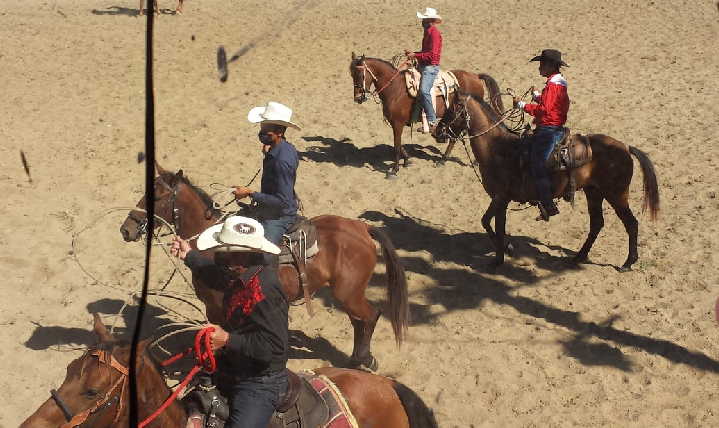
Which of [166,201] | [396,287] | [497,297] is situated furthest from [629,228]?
[166,201]

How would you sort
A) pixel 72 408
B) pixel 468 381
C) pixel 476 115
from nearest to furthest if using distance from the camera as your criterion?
pixel 72 408, pixel 468 381, pixel 476 115

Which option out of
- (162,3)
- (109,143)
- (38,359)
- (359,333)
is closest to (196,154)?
(109,143)

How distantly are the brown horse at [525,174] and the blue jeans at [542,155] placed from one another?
143 mm

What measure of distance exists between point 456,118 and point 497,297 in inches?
96.6

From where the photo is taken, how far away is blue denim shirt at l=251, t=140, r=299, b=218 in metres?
5.93

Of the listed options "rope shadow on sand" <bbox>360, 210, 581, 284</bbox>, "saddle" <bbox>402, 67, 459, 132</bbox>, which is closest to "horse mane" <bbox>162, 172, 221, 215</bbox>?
"rope shadow on sand" <bbox>360, 210, 581, 284</bbox>

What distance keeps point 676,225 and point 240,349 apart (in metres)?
7.80

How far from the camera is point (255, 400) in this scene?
3867mm

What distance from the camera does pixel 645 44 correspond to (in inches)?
645

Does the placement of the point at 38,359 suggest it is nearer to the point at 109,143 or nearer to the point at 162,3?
the point at 109,143

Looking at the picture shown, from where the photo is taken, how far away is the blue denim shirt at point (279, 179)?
593cm

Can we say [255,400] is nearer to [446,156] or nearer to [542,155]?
[542,155]

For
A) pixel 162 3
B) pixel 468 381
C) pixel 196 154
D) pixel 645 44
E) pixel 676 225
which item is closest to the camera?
pixel 468 381

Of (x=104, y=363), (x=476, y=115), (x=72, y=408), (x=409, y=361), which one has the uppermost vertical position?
(x=476, y=115)
